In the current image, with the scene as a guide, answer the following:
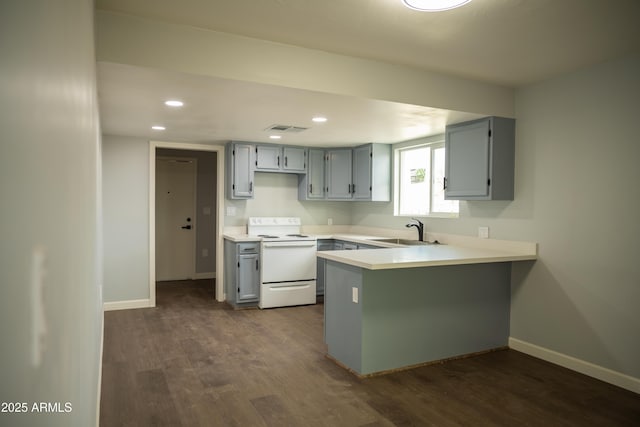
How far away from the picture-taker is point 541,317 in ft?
12.2

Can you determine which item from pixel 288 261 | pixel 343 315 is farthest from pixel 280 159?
pixel 343 315

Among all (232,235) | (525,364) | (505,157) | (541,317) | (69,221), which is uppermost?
(505,157)

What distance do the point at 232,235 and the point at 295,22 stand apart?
11.6 feet

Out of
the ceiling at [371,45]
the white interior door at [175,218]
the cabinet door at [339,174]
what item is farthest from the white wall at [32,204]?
the white interior door at [175,218]

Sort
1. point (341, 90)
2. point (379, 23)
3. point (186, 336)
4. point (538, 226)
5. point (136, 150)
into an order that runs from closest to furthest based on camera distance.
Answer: point (379, 23), point (341, 90), point (538, 226), point (186, 336), point (136, 150)

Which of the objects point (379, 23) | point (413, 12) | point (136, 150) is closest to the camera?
point (413, 12)

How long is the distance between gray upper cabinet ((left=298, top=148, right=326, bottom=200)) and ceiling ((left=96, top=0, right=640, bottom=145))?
71.8 inches

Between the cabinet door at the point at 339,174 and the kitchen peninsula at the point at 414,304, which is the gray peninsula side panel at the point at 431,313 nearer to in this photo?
the kitchen peninsula at the point at 414,304

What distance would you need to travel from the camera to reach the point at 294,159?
19.2ft

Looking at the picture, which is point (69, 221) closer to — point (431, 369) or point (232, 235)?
point (431, 369)

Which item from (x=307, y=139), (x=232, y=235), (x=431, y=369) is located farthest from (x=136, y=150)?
(x=431, y=369)

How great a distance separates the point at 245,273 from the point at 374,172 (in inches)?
80.9

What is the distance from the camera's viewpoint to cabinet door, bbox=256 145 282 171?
562 centimetres

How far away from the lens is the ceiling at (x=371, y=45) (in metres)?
2.40
